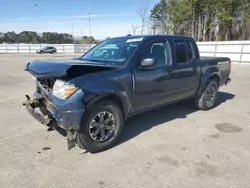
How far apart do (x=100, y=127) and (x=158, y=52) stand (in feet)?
6.08

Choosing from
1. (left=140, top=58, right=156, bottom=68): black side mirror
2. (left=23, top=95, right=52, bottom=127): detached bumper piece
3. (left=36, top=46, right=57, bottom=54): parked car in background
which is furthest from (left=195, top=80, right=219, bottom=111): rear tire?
(left=36, top=46, right=57, bottom=54): parked car in background

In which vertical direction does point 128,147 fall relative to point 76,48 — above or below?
below

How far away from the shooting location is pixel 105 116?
335 centimetres

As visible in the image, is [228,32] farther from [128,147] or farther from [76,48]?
[128,147]

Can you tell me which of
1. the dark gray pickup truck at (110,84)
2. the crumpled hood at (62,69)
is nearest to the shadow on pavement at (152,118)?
the dark gray pickup truck at (110,84)

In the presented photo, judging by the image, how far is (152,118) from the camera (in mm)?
4875

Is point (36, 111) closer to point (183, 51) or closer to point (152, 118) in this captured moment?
point (152, 118)

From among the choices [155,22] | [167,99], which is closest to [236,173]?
[167,99]

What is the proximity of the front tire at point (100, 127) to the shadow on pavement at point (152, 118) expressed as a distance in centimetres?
34

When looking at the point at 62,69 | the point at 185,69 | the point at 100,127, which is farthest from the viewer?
the point at 185,69

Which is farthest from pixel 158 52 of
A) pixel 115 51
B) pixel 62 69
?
pixel 62 69

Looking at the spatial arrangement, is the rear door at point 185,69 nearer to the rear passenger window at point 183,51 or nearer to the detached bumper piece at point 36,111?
the rear passenger window at point 183,51

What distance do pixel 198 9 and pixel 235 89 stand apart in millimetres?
34737

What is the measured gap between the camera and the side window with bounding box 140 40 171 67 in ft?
12.7
